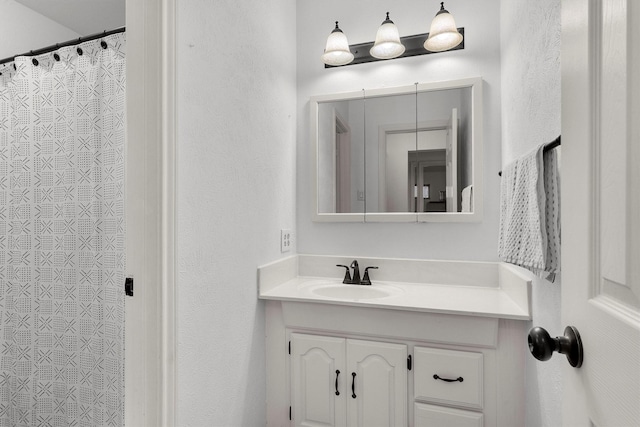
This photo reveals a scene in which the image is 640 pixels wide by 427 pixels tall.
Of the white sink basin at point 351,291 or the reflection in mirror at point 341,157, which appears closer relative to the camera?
the white sink basin at point 351,291

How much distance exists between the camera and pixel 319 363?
4.94 feet

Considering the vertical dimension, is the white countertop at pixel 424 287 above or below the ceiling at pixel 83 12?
below

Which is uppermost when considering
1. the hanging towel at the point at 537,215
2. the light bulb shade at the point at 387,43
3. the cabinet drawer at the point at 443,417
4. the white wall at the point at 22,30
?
the white wall at the point at 22,30

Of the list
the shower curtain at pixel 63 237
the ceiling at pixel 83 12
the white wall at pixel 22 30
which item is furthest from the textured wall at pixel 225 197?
the white wall at pixel 22 30

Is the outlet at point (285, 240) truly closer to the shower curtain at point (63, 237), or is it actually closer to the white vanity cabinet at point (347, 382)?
Result: the white vanity cabinet at point (347, 382)

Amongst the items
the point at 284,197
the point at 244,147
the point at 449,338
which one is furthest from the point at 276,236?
the point at 449,338

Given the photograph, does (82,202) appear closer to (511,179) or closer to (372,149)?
(372,149)

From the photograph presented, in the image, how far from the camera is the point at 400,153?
73.2 inches

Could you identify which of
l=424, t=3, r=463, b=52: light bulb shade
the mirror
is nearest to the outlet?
the mirror

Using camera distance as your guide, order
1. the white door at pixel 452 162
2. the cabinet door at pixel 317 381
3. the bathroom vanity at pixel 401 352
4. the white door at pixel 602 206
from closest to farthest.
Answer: the white door at pixel 602 206, the bathroom vanity at pixel 401 352, the cabinet door at pixel 317 381, the white door at pixel 452 162

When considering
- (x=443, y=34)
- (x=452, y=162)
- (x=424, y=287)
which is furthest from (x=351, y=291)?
(x=443, y=34)

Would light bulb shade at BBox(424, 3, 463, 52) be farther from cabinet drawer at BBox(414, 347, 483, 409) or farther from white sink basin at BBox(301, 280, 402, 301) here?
cabinet drawer at BBox(414, 347, 483, 409)

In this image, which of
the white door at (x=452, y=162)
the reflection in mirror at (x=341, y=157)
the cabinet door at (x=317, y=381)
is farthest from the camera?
the reflection in mirror at (x=341, y=157)

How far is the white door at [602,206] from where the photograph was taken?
0.40m
